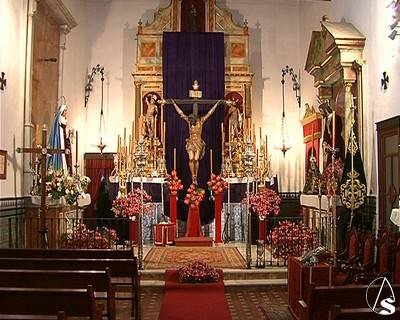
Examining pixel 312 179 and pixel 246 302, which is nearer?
pixel 246 302

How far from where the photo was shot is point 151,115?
15383 mm

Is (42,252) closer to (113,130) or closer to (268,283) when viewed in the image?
(268,283)

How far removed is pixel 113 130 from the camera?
15930 millimetres

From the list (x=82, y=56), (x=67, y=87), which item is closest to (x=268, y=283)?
(x=67, y=87)

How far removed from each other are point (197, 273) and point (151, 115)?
7311 mm

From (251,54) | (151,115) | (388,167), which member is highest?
(251,54)

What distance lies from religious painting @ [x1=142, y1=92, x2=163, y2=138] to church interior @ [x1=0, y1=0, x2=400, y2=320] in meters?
0.05

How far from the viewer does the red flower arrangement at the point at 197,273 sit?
882 cm

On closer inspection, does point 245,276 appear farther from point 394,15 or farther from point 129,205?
point 394,15

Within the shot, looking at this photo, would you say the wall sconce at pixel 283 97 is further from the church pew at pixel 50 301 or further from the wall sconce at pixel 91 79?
the church pew at pixel 50 301

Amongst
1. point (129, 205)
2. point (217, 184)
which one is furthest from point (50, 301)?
point (217, 184)

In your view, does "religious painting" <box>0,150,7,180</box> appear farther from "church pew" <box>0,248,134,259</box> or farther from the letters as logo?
the letters as logo

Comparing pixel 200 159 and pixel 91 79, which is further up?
pixel 91 79

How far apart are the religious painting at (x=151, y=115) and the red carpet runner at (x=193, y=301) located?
6722 mm
